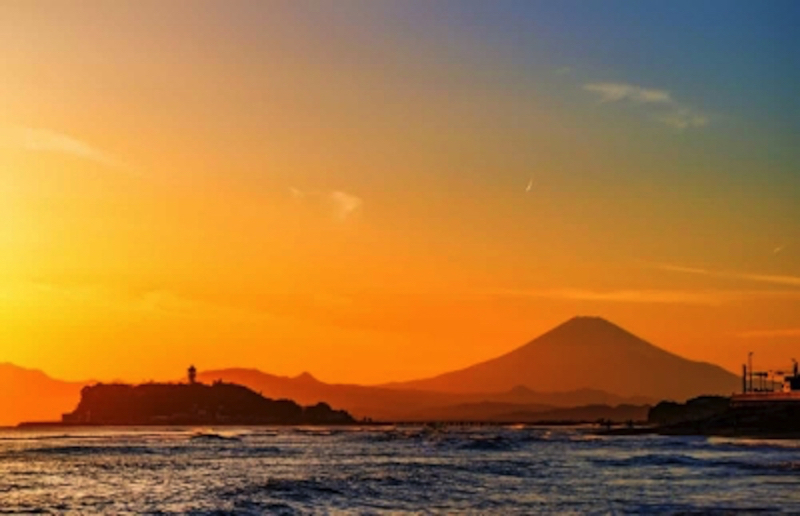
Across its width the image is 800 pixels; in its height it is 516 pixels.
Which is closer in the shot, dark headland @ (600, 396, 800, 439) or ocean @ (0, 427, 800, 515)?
ocean @ (0, 427, 800, 515)

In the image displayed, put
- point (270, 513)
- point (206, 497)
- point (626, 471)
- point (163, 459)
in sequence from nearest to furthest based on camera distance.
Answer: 1. point (270, 513)
2. point (206, 497)
3. point (626, 471)
4. point (163, 459)

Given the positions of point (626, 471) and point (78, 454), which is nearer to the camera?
point (626, 471)

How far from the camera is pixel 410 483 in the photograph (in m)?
52.5

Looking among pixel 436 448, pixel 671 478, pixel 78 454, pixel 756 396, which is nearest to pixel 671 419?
pixel 756 396

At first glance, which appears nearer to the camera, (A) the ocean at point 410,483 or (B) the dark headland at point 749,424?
(A) the ocean at point 410,483

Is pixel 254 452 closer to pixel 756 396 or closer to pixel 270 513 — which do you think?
pixel 270 513

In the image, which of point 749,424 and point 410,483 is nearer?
point 410,483

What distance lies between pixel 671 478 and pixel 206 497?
24130 millimetres

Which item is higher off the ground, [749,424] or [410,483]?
[749,424]

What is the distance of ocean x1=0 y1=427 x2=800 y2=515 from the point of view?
40534 mm

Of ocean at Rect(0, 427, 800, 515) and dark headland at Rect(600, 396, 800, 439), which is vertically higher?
dark headland at Rect(600, 396, 800, 439)

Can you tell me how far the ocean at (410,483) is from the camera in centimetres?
4053

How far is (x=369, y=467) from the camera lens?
67.1 m

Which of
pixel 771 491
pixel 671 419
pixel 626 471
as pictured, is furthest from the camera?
pixel 671 419
